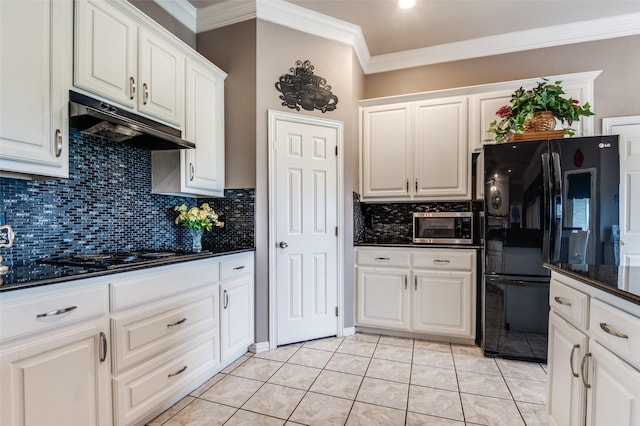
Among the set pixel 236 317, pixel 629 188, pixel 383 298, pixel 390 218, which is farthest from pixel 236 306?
pixel 629 188

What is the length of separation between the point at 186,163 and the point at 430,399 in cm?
230

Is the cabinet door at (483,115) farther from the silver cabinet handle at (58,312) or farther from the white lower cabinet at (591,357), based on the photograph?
the silver cabinet handle at (58,312)

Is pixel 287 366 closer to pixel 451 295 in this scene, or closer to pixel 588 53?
pixel 451 295

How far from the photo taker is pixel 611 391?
1.04 metres

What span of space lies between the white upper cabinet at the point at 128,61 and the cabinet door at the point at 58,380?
1.25 m

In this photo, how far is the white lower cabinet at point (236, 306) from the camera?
229cm

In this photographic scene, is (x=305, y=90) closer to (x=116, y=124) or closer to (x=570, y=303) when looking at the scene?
(x=116, y=124)

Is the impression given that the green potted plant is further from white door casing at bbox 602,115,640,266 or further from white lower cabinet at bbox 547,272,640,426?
white lower cabinet at bbox 547,272,640,426

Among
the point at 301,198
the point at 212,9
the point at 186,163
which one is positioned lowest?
the point at 301,198

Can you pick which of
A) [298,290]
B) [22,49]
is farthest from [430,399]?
[22,49]

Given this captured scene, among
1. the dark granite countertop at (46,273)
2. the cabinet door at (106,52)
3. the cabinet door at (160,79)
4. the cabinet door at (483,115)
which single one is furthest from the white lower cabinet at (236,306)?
the cabinet door at (483,115)

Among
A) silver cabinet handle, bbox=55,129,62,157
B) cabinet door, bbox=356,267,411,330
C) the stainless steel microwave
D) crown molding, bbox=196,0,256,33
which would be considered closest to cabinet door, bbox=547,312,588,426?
cabinet door, bbox=356,267,411,330

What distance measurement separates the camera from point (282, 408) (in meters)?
1.86

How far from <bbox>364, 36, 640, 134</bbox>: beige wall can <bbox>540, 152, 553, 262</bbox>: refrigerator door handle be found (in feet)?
3.90
